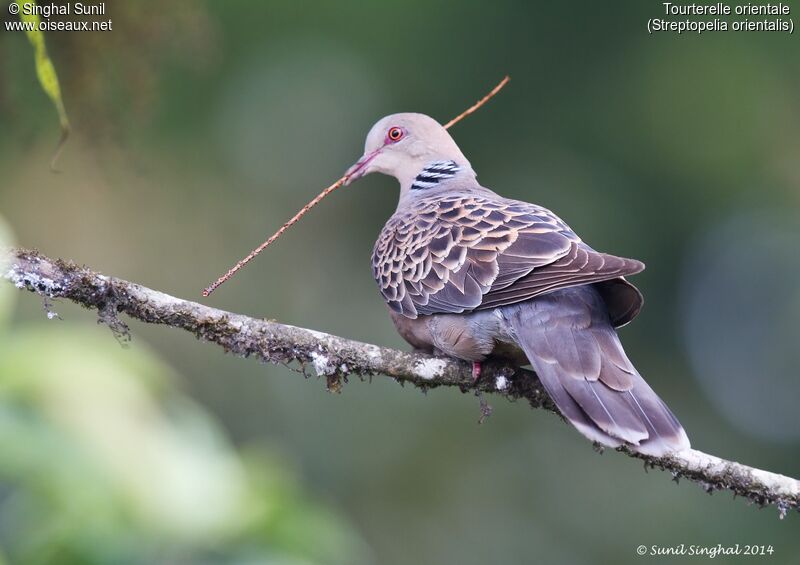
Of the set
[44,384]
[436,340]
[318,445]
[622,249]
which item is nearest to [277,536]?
[44,384]

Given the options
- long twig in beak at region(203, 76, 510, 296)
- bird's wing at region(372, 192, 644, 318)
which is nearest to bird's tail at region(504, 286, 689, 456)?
bird's wing at region(372, 192, 644, 318)

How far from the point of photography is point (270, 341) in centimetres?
326

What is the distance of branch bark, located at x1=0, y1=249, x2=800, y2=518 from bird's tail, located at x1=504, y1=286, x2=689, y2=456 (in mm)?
94

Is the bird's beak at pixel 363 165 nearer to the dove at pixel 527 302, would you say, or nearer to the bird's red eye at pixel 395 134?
the bird's red eye at pixel 395 134

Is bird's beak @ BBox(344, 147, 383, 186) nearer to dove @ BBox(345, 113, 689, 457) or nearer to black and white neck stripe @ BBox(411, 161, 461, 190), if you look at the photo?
black and white neck stripe @ BBox(411, 161, 461, 190)

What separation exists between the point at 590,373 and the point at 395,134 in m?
2.25

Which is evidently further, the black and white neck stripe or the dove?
the black and white neck stripe

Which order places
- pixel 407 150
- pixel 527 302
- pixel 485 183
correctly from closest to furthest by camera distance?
1. pixel 527 302
2. pixel 407 150
3. pixel 485 183

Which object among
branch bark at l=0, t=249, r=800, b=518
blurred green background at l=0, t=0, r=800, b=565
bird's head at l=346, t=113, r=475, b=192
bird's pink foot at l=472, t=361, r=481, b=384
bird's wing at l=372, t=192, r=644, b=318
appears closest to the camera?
branch bark at l=0, t=249, r=800, b=518

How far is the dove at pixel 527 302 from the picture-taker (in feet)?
10.5

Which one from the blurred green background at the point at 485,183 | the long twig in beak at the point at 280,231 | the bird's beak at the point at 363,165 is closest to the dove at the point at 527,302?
the long twig in beak at the point at 280,231

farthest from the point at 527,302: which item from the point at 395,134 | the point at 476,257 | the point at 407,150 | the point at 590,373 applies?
the point at 395,134

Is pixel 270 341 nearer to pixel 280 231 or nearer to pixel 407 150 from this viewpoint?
pixel 280 231

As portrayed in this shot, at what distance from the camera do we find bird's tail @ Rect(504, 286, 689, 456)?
3.09 meters
